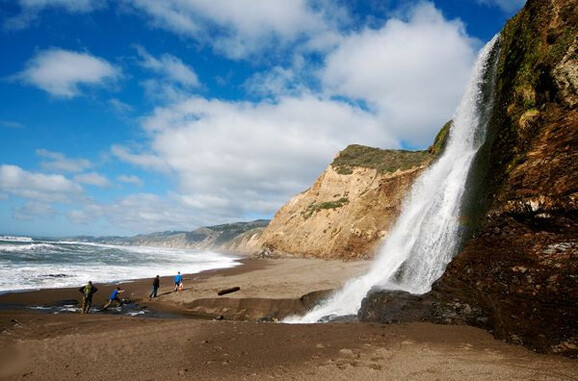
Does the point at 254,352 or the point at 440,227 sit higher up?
the point at 440,227

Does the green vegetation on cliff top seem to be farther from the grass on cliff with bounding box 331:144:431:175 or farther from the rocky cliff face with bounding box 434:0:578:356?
the rocky cliff face with bounding box 434:0:578:356

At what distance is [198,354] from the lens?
8.27 metres

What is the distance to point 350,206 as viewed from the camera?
45.8m

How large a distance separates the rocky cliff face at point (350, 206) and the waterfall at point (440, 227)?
8.22m

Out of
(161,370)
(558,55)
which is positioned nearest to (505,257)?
(558,55)

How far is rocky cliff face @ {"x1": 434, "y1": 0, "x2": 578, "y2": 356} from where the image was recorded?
7441 mm

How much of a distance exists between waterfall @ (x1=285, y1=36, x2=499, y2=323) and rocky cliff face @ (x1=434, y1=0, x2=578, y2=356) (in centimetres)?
284

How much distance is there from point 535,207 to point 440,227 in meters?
6.41

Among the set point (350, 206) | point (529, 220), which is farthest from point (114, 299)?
point (350, 206)

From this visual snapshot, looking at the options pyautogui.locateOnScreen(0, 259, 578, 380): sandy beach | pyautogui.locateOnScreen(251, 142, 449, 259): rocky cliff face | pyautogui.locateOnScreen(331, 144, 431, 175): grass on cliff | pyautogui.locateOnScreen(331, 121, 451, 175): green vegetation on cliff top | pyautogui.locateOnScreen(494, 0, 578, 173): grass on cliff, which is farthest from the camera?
pyautogui.locateOnScreen(331, 144, 431, 175): grass on cliff

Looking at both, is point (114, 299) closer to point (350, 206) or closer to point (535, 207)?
point (535, 207)

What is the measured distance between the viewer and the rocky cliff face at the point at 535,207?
24.4ft

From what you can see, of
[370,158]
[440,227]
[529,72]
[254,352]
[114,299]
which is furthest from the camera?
[370,158]

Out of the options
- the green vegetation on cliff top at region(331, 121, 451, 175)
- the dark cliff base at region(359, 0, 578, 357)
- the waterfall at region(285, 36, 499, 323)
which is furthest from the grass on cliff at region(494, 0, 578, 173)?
the green vegetation on cliff top at region(331, 121, 451, 175)
